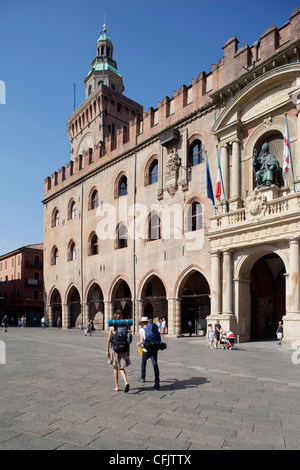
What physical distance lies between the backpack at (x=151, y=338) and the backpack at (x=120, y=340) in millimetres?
528

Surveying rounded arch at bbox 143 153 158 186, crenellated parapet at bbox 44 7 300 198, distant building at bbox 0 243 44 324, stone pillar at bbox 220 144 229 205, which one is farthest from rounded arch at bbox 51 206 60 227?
stone pillar at bbox 220 144 229 205

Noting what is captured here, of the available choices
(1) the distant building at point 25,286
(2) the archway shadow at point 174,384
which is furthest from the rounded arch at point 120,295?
(1) the distant building at point 25,286

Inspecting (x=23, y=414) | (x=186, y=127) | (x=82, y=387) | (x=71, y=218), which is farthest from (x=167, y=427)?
(x=71, y=218)

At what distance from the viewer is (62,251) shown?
32.3 metres

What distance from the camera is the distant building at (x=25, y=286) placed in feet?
147

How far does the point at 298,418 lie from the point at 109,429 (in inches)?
104

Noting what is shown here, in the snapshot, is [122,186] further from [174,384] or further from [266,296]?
[174,384]

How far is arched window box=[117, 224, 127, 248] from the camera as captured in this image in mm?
25047

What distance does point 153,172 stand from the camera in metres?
23.4

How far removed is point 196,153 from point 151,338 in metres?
15.2

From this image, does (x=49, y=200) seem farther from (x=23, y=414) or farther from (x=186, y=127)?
(x=23, y=414)

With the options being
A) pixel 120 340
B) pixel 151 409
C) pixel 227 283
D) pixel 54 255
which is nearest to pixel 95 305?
pixel 54 255

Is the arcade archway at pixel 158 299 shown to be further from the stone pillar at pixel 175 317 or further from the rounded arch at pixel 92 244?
the rounded arch at pixel 92 244
